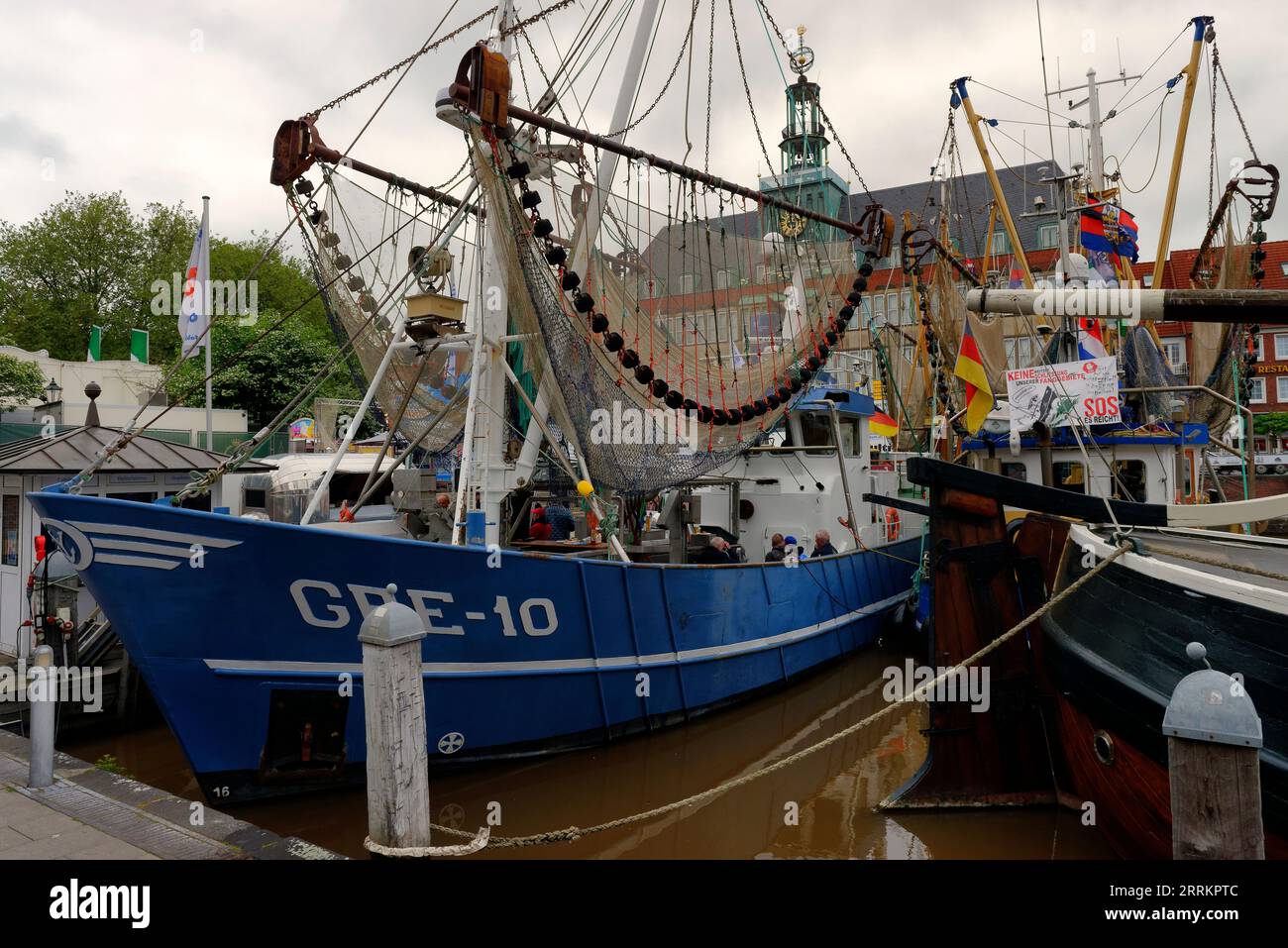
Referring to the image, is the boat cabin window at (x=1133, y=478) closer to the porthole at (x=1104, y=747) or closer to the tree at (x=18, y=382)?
the porthole at (x=1104, y=747)

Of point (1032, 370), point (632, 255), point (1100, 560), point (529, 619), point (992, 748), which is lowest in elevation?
point (992, 748)

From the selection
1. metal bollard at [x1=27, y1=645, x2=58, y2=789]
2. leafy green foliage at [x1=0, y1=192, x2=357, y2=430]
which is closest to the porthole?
metal bollard at [x1=27, y1=645, x2=58, y2=789]

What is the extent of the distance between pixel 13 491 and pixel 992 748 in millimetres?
9960

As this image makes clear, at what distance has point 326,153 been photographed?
854 cm

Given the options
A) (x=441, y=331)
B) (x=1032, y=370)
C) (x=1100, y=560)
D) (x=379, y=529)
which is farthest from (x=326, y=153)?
(x=1032, y=370)

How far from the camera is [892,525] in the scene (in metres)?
15.2

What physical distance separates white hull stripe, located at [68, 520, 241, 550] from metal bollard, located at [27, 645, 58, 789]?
0.82 meters

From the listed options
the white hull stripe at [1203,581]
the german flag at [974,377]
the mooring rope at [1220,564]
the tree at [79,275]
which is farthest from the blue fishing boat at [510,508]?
the tree at [79,275]

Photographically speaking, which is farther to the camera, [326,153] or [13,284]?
[13,284]

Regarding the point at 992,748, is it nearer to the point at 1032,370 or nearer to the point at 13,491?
the point at 1032,370

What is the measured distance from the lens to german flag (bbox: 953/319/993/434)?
10438 millimetres

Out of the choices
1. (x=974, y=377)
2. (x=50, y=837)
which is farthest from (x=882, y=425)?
(x=50, y=837)

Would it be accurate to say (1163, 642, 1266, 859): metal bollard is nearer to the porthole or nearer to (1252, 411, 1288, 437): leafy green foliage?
the porthole

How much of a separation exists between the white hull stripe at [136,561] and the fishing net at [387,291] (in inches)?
119
